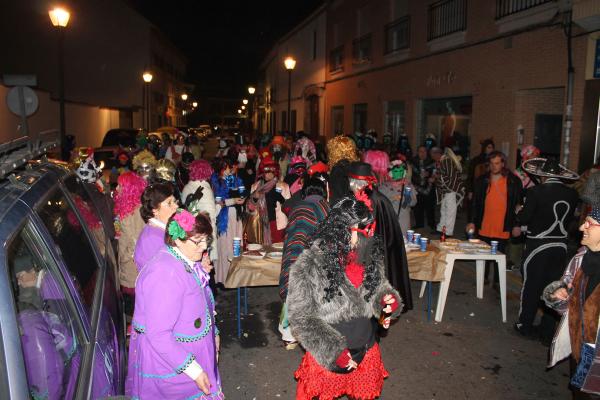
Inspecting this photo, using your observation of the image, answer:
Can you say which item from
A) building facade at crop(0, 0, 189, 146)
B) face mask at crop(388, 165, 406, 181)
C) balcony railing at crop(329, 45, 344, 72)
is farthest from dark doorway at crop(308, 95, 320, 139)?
face mask at crop(388, 165, 406, 181)

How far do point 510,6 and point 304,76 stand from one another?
22.0 metres

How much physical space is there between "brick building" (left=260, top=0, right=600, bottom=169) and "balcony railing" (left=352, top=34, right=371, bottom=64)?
5 centimetres

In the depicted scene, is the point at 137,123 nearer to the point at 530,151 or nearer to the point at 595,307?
the point at 530,151

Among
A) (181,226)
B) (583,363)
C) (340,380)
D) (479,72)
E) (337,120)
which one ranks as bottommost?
(340,380)

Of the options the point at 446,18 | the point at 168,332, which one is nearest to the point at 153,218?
the point at 168,332

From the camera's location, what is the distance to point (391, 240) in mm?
5055

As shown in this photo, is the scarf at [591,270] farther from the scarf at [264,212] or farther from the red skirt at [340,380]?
the scarf at [264,212]

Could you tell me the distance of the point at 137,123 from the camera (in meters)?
39.4

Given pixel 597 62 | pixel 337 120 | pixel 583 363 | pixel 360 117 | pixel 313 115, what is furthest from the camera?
pixel 313 115

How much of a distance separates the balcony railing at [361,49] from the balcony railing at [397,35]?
198 centimetres

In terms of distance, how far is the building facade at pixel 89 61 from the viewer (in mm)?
23109

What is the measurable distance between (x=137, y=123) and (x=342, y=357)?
128ft

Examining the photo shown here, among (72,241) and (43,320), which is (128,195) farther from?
(43,320)

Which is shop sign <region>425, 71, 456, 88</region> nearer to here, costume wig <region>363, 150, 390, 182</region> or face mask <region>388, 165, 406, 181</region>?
Result: face mask <region>388, 165, 406, 181</region>
